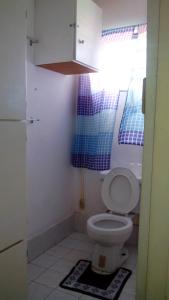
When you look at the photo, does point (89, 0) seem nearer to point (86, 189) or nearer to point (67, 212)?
point (86, 189)

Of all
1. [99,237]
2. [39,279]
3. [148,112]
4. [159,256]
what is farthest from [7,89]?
[39,279]

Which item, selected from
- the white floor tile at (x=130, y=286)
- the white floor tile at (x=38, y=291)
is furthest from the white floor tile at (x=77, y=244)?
the white floor tile at (x=38, y=291)

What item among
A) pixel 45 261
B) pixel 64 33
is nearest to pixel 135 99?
pixel 64 33

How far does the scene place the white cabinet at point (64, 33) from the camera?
2.20 metres

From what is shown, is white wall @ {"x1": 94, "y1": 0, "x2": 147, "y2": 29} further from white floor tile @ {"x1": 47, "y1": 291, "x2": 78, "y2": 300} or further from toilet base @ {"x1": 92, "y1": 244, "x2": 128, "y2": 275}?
white floor tile @ {"x1": 47, "y1": 291, "x2": 78, "y2": 300}

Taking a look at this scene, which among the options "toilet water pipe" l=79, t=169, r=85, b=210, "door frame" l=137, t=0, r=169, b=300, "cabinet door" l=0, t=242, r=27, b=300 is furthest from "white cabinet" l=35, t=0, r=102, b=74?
"door frame" l=137, t=0, r=169, b=300

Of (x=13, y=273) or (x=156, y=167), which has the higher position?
(x=156, y=167)

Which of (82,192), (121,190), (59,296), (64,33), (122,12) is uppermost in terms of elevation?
(122,12)

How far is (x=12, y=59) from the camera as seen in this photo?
4.29 feet

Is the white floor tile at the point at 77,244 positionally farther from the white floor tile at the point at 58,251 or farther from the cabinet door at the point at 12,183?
the cabinet door at the point at 12,183

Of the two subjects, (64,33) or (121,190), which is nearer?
(64,33)

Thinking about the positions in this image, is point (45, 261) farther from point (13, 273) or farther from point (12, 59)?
point (12, 59)

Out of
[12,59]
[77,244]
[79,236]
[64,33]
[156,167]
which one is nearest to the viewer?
[156,167]

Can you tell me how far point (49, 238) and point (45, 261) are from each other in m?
0.28
